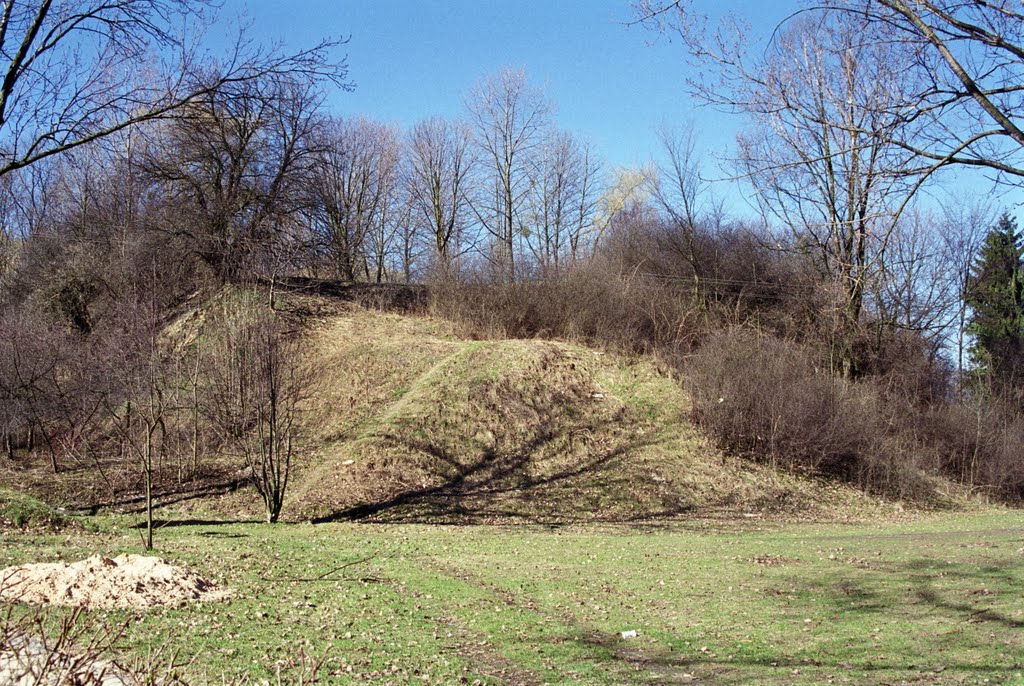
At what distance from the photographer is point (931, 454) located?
969 inches

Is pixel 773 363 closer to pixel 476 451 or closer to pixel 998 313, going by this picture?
pixel 476 451

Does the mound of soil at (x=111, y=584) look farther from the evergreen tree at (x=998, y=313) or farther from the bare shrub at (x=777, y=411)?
the evergreen tree at (x=998, y=313)

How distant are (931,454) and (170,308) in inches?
939

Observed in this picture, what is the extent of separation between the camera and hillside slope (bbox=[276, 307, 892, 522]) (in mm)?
17766

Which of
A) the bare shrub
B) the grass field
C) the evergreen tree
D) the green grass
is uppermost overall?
the evergreen tree

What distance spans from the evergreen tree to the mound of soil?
30.3m

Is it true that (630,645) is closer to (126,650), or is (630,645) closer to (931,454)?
(126,650)

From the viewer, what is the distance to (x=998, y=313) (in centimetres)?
3450

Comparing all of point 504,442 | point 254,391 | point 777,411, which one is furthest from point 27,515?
point 777,411

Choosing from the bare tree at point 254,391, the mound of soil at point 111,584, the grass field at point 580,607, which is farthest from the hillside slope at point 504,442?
the mound of soil at point 111,584

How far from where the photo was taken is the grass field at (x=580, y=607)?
22.0 ft

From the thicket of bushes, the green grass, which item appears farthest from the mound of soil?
the thicket of bushes

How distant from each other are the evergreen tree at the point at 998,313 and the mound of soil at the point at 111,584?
30.3 m

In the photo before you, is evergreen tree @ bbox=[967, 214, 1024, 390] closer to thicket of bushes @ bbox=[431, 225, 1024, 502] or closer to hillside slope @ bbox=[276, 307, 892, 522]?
thicket of bushes @ bbox=[431, 225, 1024, 502]
